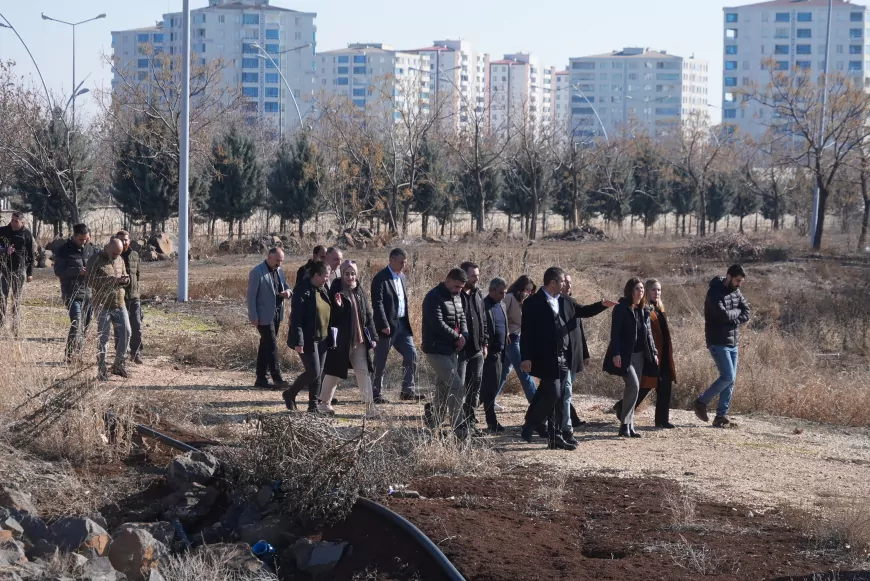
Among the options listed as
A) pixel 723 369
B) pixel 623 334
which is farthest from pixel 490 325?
pixel 723 369

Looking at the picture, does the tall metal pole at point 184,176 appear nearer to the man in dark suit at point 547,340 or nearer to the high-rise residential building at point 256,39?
the man in dark suit at point 547,340

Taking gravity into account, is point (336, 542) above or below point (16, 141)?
below

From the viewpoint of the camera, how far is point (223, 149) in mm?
41500

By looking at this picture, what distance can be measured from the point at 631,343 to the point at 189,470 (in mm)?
4700

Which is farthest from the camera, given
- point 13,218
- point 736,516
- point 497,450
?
point 13,218

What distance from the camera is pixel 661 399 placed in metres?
12.0

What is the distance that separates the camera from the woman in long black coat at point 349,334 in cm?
1153

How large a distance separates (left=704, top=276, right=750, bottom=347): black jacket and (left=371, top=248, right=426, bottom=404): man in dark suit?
349 cm

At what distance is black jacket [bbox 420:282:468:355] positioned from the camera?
1034 centimetres

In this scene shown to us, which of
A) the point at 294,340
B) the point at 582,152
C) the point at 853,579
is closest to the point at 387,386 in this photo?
the point at 294,340

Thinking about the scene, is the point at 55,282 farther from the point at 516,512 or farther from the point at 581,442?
the point at 516,512

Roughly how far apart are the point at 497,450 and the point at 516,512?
232 cm

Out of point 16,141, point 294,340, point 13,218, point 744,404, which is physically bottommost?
point 744,404

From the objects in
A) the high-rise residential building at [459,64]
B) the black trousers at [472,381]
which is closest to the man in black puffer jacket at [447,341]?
the black trousers at [472,381]
